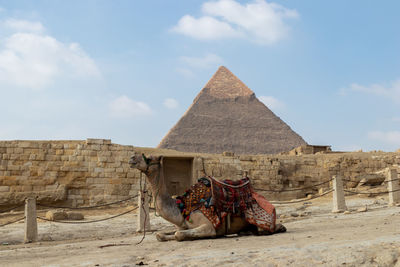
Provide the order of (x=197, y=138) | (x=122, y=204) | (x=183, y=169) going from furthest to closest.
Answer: (x=197, y=138), (x=183, y=169), (x=122, y=204)

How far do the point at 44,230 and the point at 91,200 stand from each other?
19.1ft

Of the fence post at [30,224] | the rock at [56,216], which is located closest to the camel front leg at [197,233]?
the fence post at [30,224]

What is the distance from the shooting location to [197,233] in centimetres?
526

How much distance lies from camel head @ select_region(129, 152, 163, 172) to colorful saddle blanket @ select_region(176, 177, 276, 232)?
0.61 meters

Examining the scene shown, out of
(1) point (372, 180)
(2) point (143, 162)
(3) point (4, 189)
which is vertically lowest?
(3) point (4, 189)

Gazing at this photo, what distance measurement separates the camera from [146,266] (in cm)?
356

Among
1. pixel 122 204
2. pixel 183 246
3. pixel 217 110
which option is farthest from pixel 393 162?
pixel 217 110

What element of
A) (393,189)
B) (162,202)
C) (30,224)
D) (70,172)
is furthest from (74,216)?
(393,189)

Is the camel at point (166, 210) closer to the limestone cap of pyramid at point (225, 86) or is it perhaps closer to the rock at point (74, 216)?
the rock at point (74, 216)

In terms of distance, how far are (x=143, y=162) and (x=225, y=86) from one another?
359 feet

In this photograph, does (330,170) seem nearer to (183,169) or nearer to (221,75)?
(183,169)

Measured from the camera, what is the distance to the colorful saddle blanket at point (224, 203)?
5.52 m

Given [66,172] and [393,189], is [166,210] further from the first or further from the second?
[66,172]

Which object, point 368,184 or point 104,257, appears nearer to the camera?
point 104,257
